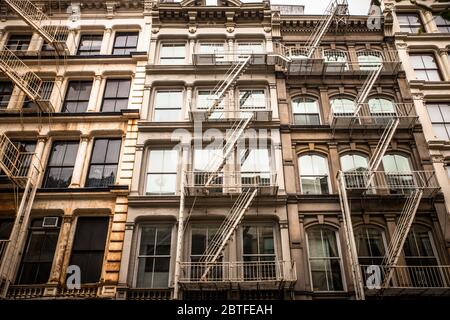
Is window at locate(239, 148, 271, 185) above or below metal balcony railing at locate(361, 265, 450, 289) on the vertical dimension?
above

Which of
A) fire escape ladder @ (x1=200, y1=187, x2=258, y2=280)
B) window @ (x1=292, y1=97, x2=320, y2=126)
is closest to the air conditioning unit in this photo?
fire escape ladder @ (x1=200, y1=187, x2=258, y2=280)

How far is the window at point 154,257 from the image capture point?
1399 cm

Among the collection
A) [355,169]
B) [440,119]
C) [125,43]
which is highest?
[125,43]

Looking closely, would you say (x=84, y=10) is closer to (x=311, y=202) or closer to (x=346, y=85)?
(x=346, y=85)

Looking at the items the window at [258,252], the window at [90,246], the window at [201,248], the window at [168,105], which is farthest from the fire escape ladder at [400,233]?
the window at [168,105]

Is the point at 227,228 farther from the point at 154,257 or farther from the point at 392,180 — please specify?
the point at 392,180

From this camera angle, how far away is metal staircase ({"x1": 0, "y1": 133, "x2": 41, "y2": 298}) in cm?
1355

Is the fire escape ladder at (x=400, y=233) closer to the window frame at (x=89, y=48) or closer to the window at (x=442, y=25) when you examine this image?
the window at (x=442, y=25)

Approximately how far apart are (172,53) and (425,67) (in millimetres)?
12892

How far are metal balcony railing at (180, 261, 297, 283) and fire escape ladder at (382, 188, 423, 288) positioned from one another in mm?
3226

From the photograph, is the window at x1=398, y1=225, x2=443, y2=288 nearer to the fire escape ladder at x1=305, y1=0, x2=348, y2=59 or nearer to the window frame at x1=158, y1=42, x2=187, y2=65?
the fire escape ladder at x1=305, y1=0, x2=348, y2=59

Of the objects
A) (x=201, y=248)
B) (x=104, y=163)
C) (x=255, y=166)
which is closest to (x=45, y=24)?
(x=104, y=163)

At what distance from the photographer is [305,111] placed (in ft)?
59.9

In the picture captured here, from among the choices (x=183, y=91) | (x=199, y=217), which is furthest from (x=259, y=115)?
(x=199, y=217)
